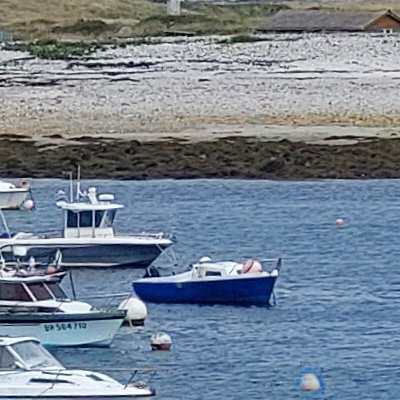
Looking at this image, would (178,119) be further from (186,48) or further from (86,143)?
(186,48)

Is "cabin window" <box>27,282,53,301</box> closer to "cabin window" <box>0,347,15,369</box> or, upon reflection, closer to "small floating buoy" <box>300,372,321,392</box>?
"small floating buoy" <box>300,372,321,392</box>

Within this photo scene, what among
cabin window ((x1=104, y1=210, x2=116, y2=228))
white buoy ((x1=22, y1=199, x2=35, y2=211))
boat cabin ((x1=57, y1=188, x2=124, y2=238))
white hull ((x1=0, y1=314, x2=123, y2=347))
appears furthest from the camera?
white buoy ((x1=22, y1=199, x2=35, y2=211))

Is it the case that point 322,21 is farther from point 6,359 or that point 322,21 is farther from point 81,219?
point 6,359

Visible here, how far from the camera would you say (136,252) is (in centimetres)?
3003

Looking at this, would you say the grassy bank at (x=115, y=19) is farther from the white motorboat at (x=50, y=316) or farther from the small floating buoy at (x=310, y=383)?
the small floating buoy at (x=310, y=383)

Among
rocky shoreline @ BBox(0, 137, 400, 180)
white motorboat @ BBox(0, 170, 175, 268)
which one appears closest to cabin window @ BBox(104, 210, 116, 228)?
white motorboat @ BBox(0, 170, 175, 268)

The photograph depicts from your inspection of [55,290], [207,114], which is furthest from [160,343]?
[207,114]

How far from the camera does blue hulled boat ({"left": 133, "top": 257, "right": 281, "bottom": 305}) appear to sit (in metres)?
27.1

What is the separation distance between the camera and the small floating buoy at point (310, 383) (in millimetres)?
22266

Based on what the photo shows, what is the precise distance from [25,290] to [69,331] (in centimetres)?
81

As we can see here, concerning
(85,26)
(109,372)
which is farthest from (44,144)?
(85,26)

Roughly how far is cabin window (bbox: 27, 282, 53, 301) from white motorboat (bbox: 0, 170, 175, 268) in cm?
589

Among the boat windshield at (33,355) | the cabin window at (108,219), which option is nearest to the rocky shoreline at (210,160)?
the cabin window at (108,219)

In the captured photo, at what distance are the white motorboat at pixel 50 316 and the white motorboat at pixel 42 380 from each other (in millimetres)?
2394
